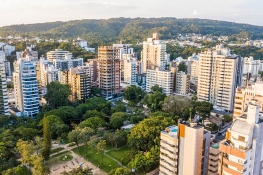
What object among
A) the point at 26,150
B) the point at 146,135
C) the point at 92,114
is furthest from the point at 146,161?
the point at 92,114

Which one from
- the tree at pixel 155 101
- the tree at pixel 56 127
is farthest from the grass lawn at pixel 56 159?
the tree at pixel 155 101

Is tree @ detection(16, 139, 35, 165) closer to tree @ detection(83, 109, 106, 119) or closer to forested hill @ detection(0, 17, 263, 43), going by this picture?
tree @ detection(83, 109, 106, 119)

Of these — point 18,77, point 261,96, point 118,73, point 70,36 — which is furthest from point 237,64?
point 70,36

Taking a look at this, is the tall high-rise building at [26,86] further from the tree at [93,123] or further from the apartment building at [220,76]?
the apartment building at [220,76]

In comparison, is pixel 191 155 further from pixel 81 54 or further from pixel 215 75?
pixel 81 54

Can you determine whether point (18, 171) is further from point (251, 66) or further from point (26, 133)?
point (251, 66)
